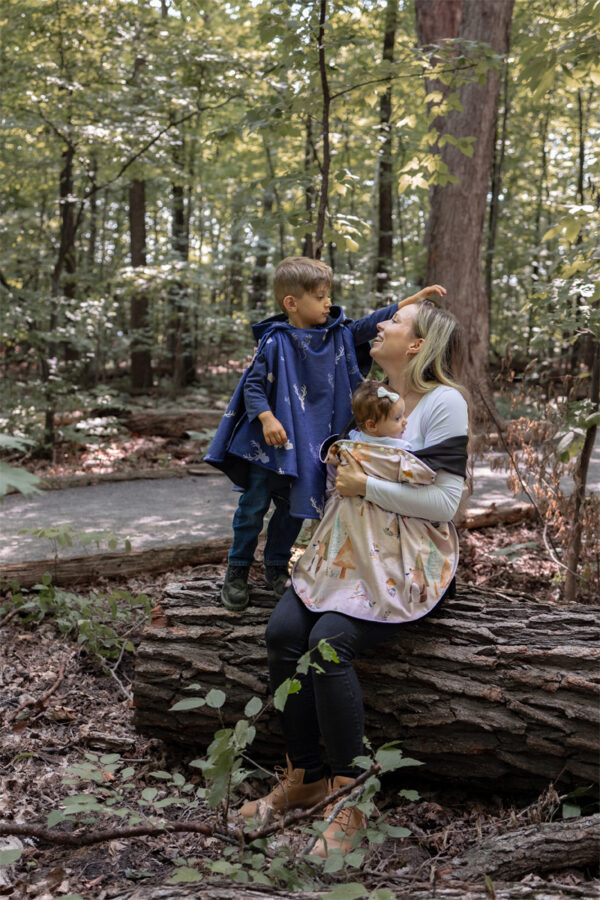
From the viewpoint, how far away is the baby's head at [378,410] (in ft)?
9.15

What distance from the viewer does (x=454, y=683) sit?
278 centimetres

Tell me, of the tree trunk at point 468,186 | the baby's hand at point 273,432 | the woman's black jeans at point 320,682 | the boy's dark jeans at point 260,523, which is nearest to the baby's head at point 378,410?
the baby's hand at point 273,432

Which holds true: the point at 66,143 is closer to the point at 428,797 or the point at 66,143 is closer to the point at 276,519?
the point at 276,519

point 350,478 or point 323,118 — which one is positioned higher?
point 323,118

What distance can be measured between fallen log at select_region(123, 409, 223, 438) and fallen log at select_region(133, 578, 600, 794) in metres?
7.24

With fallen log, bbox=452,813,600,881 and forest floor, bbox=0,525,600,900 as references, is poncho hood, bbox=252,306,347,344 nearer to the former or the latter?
forest floor, bbox=0,525,600,900

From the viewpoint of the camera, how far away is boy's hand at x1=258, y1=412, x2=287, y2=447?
2.99 metres

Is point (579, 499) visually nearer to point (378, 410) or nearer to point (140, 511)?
point (378, 410)

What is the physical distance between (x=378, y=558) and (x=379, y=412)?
0.57 m

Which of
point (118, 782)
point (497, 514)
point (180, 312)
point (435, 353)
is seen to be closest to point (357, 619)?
point (435, 353)

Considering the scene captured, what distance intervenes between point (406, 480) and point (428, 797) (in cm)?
130

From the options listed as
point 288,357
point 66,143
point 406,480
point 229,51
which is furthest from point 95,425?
point 406,480

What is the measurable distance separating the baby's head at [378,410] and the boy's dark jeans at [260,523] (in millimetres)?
612

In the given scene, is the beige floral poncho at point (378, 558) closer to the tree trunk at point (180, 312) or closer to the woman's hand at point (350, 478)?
the woman's hand at point (350, 478)
